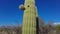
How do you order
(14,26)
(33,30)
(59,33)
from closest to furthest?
(33,30) → (59,33) → (14,26)

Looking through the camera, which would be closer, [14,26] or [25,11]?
[25,11]

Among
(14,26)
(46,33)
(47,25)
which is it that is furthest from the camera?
(14,26)

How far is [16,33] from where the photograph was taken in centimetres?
2455

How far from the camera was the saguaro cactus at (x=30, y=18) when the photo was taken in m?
5.43

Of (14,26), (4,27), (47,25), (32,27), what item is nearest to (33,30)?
(32,27)

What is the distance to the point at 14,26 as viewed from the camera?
28.1 meters

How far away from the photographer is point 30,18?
552 cm

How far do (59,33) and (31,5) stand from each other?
1282 cm

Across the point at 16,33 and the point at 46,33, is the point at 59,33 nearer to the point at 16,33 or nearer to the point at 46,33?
the point at 46,33

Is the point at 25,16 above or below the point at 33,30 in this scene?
above

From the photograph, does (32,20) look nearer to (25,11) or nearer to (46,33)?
(25,11)

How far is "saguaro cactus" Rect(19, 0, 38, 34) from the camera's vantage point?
5425 mm

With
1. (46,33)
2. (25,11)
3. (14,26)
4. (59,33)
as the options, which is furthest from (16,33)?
(25,11)

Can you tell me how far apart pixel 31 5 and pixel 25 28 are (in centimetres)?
102
